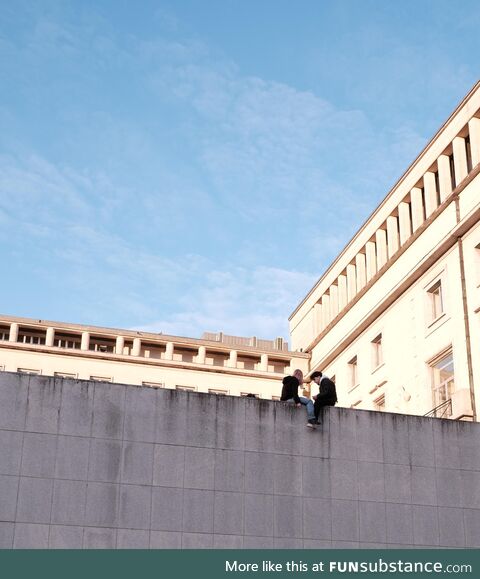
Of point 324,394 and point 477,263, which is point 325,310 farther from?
point 324,394

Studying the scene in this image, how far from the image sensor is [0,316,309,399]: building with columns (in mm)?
55750

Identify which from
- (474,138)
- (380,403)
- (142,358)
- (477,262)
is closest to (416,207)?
(474,138)

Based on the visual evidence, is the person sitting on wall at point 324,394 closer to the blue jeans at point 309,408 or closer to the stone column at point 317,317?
the blue jeans at point 309,408

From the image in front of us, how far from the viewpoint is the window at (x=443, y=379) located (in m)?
38.4

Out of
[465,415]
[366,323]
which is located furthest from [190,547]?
[366,323]

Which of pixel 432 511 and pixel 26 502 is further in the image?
pixel 432 511

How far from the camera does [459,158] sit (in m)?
39.6

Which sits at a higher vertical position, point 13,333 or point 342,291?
point 342,291

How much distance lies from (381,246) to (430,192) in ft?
17.8

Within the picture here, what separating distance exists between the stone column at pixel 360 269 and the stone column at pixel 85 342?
16722 mm

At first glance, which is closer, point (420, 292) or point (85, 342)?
point (420, 292)
